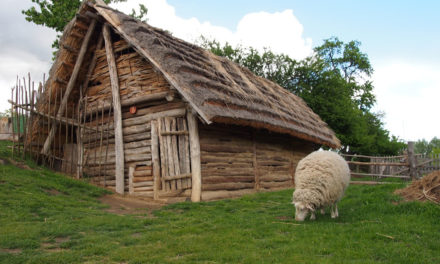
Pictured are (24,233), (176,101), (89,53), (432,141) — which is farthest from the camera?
(432,141)

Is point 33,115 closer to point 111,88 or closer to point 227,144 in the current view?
point 111,88

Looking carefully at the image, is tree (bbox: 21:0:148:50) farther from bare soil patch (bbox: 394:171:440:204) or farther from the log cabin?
bare soil patch (bbox: 394:171:440:204)

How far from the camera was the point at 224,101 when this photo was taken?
895 centimetres

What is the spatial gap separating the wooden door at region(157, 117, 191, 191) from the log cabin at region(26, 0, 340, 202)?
0.03m

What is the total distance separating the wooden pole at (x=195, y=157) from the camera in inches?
349

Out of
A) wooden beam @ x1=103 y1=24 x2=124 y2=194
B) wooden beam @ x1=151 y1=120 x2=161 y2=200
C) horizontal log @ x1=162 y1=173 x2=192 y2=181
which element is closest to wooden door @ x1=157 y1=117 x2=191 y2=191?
horizontal log @ x1=162 y1=173 x2=192 y2=181

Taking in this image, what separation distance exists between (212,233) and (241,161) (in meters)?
5.34

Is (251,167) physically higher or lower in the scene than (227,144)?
lower

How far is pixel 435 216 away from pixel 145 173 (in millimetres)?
6821

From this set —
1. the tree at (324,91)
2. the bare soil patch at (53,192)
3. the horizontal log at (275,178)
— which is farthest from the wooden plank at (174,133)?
the tree at (324,91)

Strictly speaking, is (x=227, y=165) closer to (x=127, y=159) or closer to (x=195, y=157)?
(x=195, y=157)

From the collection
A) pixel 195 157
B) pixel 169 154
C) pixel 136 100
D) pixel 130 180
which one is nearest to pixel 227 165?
pixel 195 157

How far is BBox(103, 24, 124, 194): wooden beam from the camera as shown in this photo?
32.5 ft

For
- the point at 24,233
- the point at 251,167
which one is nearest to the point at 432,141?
the point at 251,167
